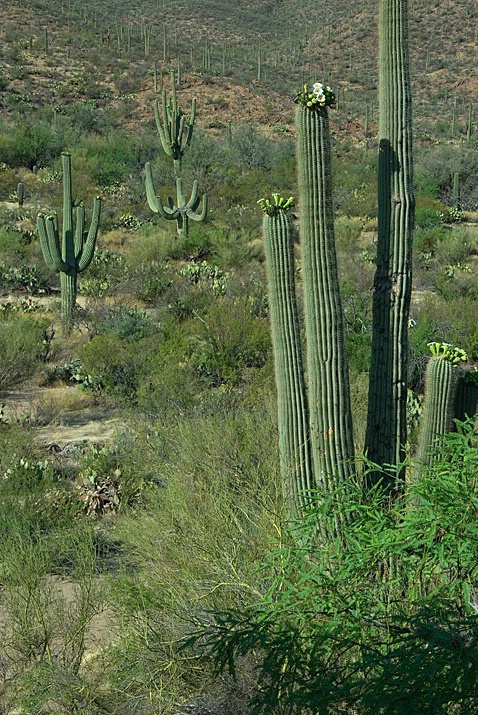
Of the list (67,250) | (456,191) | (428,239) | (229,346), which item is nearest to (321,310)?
(229,346)

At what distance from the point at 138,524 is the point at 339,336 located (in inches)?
79.4

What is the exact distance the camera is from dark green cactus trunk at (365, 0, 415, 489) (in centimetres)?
561

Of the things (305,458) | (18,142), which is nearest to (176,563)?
(305,458)

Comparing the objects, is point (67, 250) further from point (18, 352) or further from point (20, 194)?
point (20, 194)

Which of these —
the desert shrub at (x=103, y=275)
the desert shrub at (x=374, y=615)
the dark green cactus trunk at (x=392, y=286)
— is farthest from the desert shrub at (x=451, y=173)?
the desert shrub at (x=374, y=615)

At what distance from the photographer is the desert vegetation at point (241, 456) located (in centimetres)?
341

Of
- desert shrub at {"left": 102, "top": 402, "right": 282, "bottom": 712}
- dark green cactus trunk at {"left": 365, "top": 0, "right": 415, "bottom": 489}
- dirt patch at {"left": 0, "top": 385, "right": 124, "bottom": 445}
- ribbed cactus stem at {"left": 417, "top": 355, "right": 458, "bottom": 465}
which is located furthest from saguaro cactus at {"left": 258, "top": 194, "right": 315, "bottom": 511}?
dirt patch at {"left": 0, "top": 385, "right": 124, "bottom": 445}

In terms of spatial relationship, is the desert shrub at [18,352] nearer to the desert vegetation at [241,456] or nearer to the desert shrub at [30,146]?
the desert vegetation at [241,456]

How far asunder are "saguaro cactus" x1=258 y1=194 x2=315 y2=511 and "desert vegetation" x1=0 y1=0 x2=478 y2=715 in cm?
2

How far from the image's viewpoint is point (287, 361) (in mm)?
5621

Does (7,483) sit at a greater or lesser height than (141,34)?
lesser

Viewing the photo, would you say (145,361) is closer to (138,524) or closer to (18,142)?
(138,524)

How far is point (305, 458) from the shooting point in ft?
18.1

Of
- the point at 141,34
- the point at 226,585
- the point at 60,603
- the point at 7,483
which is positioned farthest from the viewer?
the point at 141,34
